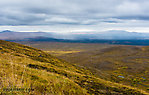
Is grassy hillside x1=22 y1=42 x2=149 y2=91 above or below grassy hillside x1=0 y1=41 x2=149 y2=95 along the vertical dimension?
below

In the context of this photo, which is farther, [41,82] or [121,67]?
[121,67]

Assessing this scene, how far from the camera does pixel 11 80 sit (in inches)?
343

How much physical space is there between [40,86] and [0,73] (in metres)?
3.62

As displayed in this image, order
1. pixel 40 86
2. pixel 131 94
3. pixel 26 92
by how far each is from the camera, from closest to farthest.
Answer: pixel 26 92 < pixel 40 86 < pixel 131 94

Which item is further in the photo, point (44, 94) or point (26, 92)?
point (44, 94)

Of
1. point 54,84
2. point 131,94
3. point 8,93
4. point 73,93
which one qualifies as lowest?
point 131,94

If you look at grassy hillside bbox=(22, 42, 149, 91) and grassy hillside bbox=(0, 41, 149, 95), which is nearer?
grassy hillside bbox=(0, 41, 149, 95)

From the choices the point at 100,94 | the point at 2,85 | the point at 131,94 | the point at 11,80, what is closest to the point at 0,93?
the point at 2,85

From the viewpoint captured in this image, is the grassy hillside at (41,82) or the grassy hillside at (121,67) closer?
the grassy hillside at (41,82)

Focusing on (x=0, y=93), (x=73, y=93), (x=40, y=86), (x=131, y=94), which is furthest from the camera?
(x=131, y=94)

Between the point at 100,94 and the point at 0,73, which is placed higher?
the point at 0,73

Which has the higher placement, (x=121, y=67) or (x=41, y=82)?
(x=41, y=82)

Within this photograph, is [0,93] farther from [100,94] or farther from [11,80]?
[100,94]

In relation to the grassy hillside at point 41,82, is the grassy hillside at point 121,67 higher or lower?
lower
